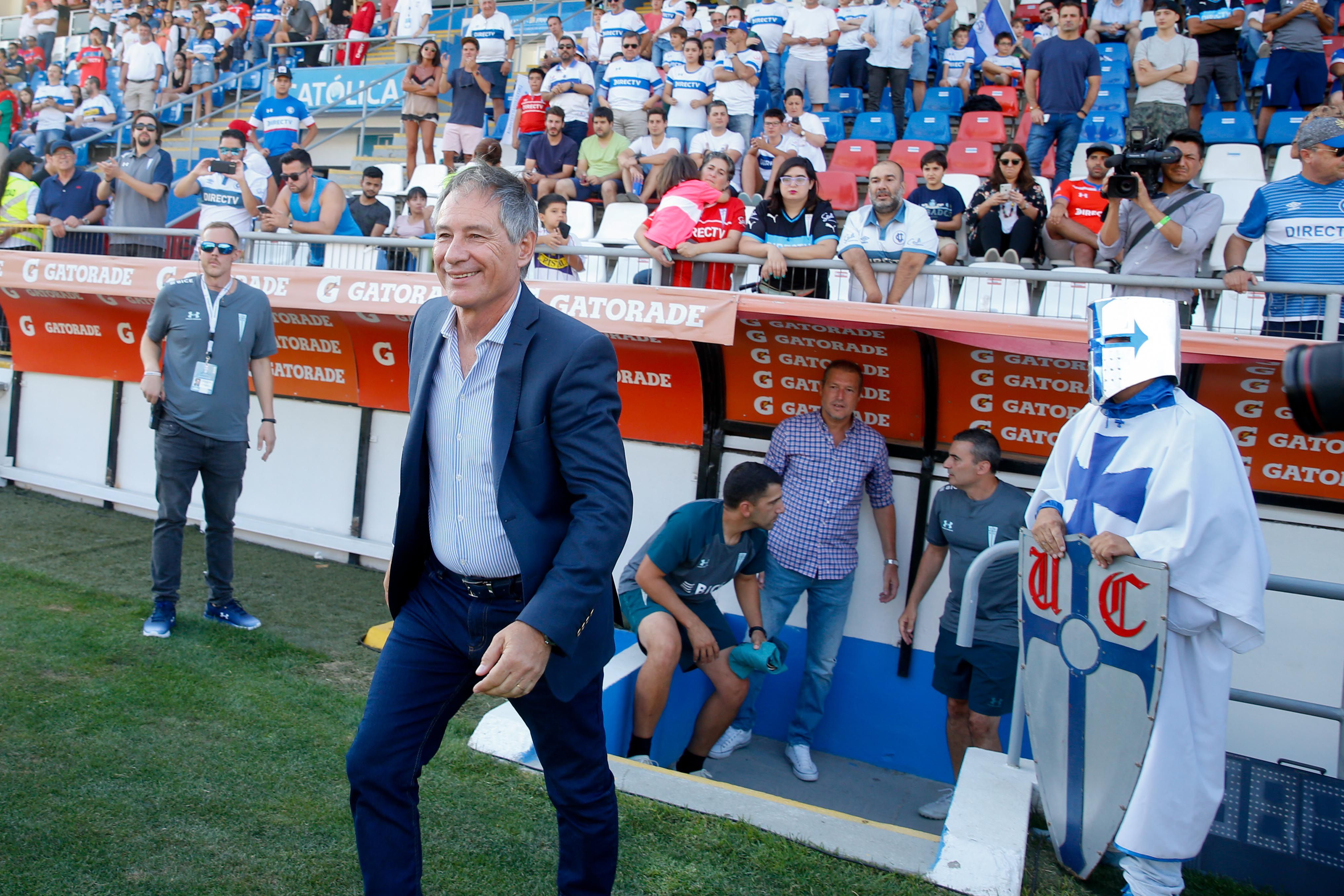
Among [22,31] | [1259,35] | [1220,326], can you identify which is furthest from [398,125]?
[22,31]

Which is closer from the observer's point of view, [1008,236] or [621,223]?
[1008,236]

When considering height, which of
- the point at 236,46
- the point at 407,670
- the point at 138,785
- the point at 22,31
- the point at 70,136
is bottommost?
the point at 138,785

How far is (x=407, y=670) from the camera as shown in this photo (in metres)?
2.52

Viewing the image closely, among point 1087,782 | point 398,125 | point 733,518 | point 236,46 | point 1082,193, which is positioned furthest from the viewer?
point 236,46

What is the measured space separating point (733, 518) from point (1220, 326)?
3.10m

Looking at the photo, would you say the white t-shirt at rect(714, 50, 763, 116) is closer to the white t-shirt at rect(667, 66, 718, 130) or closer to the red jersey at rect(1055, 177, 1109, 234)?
the white t-shirt at rect(667, 66, 718, 130)

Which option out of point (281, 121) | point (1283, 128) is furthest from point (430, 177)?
point (1283, 128)

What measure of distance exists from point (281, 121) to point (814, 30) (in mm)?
6815

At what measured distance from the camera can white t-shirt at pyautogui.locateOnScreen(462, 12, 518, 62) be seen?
12375mm

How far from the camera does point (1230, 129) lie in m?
9.34

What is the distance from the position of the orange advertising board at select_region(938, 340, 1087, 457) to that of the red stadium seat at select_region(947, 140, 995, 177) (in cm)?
443

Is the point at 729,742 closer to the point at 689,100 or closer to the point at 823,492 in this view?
the point at 823,492

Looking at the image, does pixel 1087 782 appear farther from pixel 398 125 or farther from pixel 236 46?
pixel 236 46

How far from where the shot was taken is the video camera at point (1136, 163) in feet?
18.3
